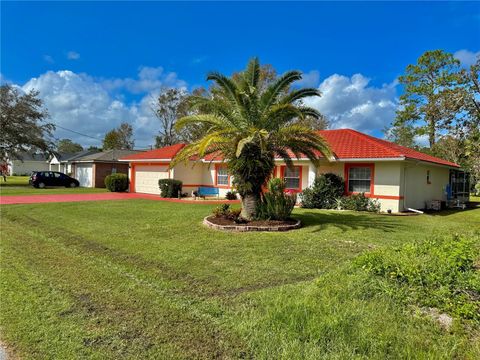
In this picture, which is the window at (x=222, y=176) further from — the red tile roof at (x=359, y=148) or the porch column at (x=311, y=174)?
the porch column at (x=311, y=174)

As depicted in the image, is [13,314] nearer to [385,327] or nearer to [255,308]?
[255,308]

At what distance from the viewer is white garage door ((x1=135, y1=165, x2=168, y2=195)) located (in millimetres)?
24655

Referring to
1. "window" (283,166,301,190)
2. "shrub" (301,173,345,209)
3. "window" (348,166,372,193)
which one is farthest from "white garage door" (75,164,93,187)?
"window" (348,166,372,193)

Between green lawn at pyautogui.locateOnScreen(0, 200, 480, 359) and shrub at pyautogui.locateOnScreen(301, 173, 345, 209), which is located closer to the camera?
green lawn at pyautogui.locateOnScreen(0, 200, 480, 359)

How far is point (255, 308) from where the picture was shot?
14.4 feet

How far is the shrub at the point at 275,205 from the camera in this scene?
11.0 meters

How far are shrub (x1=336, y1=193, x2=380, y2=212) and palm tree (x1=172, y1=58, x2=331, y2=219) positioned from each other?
228 inches

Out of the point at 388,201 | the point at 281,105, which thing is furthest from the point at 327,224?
the point at 388,201

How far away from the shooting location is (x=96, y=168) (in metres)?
33.7

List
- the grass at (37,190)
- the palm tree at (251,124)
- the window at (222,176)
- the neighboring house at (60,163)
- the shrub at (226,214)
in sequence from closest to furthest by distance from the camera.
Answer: the palm tree at (251,124)
the shrub at (226,214)
the window at (222,176)
the grass at (37,190)
the neighboring house at (60,163)

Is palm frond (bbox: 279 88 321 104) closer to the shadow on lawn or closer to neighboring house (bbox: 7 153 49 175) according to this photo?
the shadow on lawn

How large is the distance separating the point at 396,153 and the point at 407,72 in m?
25.1

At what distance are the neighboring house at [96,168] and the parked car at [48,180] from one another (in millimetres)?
1668

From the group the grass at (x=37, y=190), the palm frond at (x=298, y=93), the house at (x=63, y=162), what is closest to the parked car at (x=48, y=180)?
the grass at (x=37, y=190)
